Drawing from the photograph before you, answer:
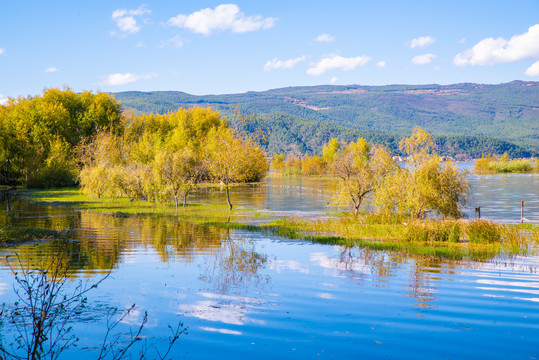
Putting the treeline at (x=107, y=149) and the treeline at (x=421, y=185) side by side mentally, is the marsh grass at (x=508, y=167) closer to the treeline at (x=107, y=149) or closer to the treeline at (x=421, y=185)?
the treeline at (x=107, y=149)

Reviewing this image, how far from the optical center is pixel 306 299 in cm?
1373

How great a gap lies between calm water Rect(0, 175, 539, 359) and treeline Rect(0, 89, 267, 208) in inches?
816

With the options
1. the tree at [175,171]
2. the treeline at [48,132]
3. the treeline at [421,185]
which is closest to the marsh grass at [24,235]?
the tree at [175,171]

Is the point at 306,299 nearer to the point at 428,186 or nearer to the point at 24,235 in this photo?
the point at 24,235

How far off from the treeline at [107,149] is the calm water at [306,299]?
20.7 meters

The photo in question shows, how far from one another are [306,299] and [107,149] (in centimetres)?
6445

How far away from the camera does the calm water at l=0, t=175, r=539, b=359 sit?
10.3m

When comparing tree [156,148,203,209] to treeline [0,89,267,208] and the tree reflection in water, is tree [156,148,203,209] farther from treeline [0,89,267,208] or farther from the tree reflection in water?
the tree reflection in water

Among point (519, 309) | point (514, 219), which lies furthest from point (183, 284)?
point (514, 219)

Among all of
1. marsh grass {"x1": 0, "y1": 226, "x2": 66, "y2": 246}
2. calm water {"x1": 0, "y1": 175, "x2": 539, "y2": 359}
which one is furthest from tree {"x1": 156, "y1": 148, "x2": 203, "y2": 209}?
calm water {"x1": 0, "y1": 175, "x2": 539, "y2": 359}

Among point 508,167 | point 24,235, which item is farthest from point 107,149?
point 508,167

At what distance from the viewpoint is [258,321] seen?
38.3 ft

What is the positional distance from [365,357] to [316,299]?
410cm

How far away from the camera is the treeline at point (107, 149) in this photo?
45.1 m
